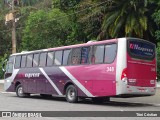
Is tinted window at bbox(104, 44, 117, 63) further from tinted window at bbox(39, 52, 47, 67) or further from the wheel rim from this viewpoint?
tinted window at bbox(39, 52, 47, 67)

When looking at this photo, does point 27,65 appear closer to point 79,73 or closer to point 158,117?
point 79,73

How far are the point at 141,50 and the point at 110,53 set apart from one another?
57.3 inches

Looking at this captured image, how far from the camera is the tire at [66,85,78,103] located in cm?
1873

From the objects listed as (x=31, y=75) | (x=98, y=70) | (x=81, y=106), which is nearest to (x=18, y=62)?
(x=31, y=75)

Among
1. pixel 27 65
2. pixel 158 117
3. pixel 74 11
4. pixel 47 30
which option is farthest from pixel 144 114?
pixel 47 30

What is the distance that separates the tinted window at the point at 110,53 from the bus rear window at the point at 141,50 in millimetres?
688

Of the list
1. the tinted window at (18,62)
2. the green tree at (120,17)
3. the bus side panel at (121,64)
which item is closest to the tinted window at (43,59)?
the tinted window at (18,62)

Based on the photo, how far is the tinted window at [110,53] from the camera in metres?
16.8

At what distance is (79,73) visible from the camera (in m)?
18.5

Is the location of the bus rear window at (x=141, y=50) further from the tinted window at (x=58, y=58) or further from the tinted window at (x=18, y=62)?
the tinted window at (x=18, y=62)

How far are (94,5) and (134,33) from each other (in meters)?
3.84

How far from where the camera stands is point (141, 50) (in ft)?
56.4

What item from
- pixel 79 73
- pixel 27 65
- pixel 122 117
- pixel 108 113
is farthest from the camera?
pixel 27 65

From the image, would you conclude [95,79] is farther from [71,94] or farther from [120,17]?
[120,17]
